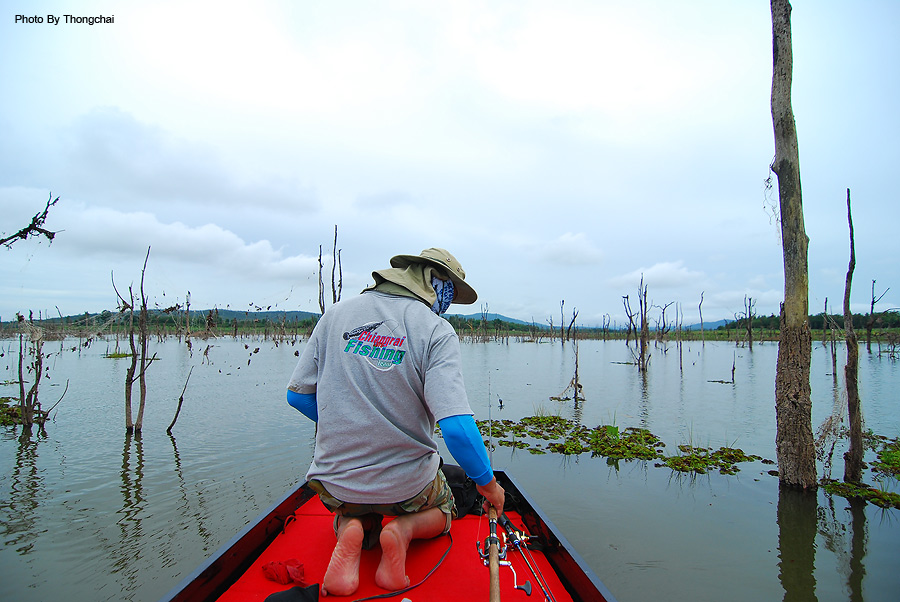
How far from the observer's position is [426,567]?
2551 millimetres

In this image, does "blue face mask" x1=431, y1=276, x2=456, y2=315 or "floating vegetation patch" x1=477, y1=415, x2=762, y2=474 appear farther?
"floating vegetation patch" x1=477, y1=415, x2=762, y2=474

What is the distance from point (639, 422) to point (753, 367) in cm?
1598

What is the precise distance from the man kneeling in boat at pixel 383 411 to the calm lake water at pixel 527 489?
2.38m

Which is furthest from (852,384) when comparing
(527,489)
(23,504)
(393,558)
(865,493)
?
(23,504)

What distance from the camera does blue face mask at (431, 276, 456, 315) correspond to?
2668mm

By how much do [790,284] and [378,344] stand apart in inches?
206

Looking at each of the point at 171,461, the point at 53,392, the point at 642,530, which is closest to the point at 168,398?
the point at 53,392

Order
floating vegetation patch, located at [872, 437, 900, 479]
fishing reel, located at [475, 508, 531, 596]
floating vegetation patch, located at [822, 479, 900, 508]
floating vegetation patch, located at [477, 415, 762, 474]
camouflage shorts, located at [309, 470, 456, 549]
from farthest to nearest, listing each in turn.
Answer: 1. floating vegetation patch, located at [477, 415, 762, 474]
2. floating vegetation patch, located at [872, 437, 900, 479]
3. floating vegetation patch, located at [822, 479, 900, 508]
4. camouflage shorts, located at [309, 470, 456, 549]
5. fishing reel, located at [475, 508, 531, 596]

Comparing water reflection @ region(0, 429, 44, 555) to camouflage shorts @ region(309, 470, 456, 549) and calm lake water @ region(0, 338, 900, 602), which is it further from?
camouflage shorts @ region(309, 470, 456, 549)

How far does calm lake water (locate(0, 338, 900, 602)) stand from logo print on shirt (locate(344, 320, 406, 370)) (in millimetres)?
2908

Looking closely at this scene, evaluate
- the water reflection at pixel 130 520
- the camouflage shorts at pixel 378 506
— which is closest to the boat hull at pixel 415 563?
the camouflage shorts at pixel 378 506

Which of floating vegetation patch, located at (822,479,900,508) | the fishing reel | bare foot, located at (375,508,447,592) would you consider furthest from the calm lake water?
bare foot, located at (375,508,447,592)

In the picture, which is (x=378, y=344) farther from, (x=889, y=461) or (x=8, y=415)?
(x=8, y=415)

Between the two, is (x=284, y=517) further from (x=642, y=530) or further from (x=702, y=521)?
(x=702, y=521)
